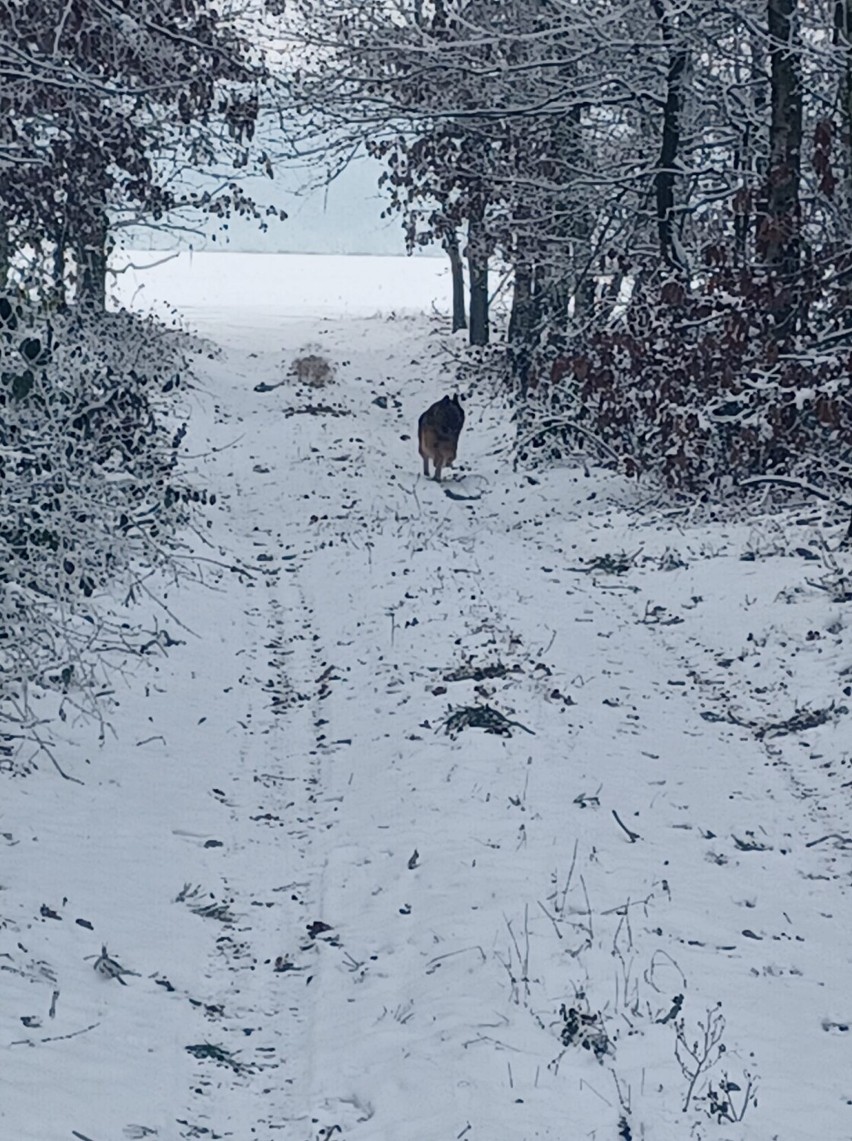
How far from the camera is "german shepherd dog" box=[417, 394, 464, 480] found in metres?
18.1

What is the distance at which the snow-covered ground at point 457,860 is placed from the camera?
16.1ft

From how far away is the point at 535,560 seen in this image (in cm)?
1393

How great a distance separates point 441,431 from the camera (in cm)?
1827

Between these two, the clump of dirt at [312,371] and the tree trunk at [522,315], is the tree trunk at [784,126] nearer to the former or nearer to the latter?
the tree trunk at [522,315]

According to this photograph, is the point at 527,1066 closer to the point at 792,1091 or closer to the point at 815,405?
the point at 792,1091

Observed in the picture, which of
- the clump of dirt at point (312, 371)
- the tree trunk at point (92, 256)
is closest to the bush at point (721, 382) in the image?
the tree trunk at point (92, 256)

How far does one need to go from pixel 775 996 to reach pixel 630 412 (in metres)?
9.85

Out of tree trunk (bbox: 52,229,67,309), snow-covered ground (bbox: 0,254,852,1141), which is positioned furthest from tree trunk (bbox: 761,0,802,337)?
tree trunk (bbox: 52,229,67,309)

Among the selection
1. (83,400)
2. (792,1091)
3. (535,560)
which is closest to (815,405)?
(535,560)

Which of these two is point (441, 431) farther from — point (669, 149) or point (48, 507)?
point (48, 507)

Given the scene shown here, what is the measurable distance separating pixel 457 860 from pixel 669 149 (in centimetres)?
1059

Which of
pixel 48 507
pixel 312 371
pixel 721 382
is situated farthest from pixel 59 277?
pixel 312 371

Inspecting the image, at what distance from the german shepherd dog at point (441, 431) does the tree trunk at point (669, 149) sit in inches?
155

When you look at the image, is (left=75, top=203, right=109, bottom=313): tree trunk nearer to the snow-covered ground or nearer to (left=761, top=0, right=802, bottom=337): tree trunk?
the snow-covered ground
